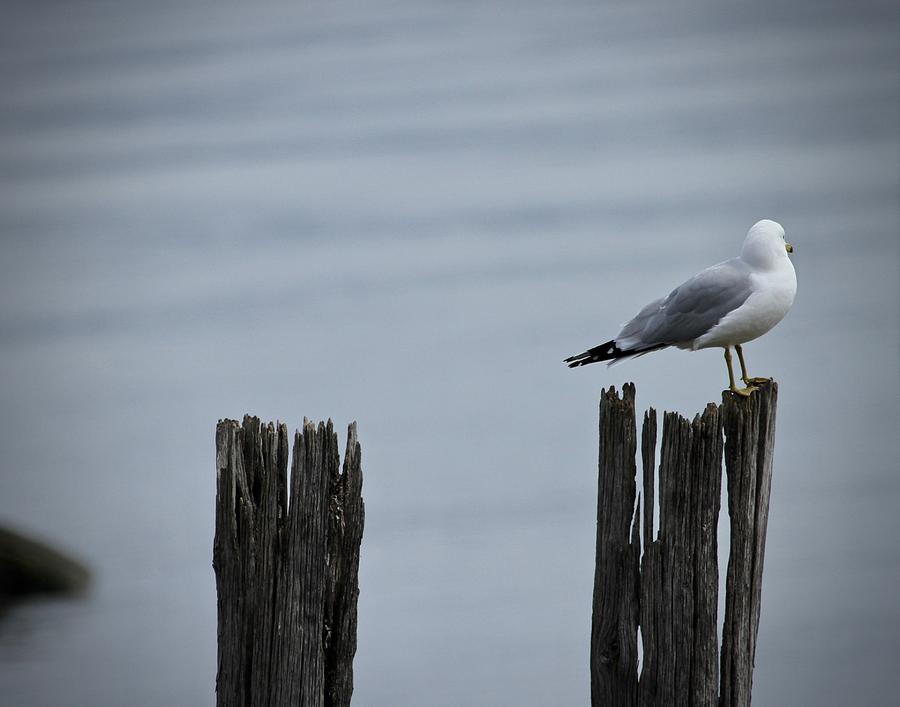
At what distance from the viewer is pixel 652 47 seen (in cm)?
4966

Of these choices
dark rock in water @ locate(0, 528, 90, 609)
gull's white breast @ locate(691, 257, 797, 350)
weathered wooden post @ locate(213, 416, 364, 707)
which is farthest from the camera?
dark rock in water @ locate(0, 528, 90, 609)

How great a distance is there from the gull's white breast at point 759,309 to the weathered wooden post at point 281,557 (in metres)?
1.62

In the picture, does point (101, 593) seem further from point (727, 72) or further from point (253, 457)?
point (727, 72)

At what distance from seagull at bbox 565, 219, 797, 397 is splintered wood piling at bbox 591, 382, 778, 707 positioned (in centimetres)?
72

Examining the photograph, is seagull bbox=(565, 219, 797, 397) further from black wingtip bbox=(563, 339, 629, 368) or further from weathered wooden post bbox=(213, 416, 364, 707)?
weathered wooden post bbox=(213, 416, 364, 707)

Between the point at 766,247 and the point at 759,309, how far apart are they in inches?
10.5

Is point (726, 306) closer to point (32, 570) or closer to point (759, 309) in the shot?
point (759, 309)

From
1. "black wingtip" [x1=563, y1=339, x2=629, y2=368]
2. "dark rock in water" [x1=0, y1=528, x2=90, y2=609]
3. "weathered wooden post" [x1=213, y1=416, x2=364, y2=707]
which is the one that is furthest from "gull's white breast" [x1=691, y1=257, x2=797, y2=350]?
"dark rock in water" [x1=0, y1=528, x2=90, y2=609]

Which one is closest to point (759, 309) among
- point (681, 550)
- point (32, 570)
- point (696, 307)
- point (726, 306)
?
point (726, 306)

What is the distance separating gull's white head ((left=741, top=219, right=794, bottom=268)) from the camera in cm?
502

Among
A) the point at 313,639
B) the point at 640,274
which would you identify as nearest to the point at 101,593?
the point at 313,639

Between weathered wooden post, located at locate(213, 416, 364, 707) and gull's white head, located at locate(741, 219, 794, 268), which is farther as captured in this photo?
gull's white head, located at locate(741, 219, 794, 268)

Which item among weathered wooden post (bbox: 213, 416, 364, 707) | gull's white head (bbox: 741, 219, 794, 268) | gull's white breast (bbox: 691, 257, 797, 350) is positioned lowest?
weathered wooden post (bbox: 213, 416, 364, 707)

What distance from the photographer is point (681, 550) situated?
4.15 metres
